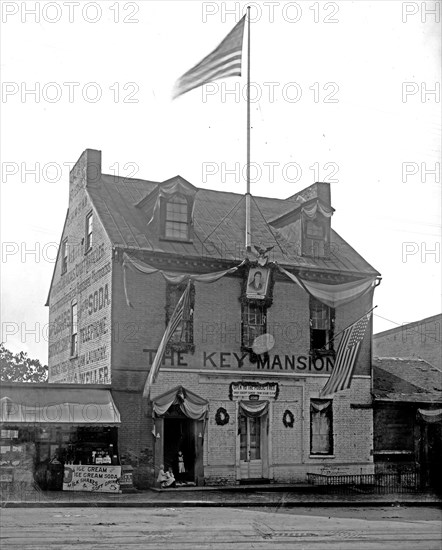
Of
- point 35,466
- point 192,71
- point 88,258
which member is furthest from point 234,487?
point 192,71

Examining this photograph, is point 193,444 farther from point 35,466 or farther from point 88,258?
point 88,258

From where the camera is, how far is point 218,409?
2588 centimetres

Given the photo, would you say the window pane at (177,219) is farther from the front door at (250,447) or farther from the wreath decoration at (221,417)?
the front door at (250,447)

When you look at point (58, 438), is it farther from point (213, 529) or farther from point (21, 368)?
point (21, 368)

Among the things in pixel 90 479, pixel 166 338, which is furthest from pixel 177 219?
pixel 90 479

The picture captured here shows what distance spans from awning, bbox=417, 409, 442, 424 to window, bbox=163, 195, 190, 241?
Result: 33.1 ft

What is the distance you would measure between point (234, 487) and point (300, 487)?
7.23ft

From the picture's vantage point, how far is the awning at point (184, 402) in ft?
81.1

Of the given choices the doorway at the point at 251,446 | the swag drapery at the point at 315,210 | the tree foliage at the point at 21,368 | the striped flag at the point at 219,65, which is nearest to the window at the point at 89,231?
the striped flag at the point at 219,65

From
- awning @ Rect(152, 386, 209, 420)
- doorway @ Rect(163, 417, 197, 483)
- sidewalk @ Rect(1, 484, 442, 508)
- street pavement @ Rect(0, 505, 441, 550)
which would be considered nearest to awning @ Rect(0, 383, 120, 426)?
awning @ Rect(152, 386, 209, 420)

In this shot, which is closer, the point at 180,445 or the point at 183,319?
the point at 183,319

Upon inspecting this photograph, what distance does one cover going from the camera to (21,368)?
49.0 metres

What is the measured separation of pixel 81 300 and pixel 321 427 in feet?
30.0

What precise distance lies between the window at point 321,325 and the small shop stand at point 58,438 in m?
7.57
